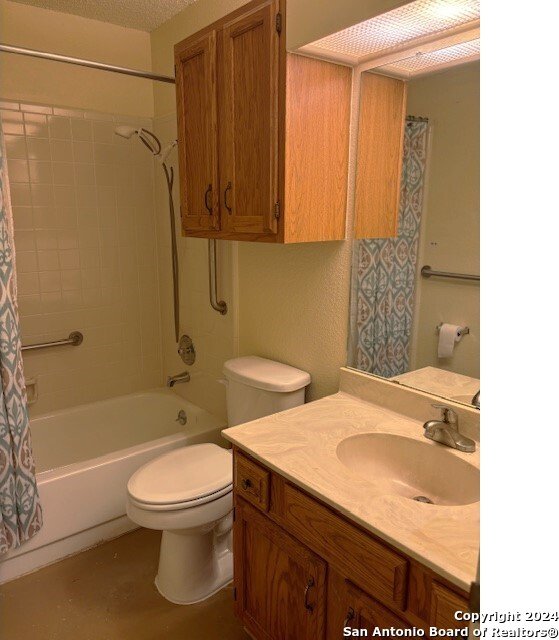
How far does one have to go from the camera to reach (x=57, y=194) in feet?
8.28

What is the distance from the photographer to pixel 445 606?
94 cm

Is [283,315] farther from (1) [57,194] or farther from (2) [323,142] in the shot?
(1) [57,194]

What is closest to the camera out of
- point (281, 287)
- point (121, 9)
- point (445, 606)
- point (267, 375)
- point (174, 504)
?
point (445, 606)

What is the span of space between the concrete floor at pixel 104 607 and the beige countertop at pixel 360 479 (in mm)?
858

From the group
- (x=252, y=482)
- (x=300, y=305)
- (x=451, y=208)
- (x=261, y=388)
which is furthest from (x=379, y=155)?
(x=252, y=482)

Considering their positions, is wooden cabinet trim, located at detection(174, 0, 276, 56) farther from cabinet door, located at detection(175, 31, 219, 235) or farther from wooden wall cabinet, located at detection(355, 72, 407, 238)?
wooden wall cabinet, located at detection(355, 72, 407, 238)

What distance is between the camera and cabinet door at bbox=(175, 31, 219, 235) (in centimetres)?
172

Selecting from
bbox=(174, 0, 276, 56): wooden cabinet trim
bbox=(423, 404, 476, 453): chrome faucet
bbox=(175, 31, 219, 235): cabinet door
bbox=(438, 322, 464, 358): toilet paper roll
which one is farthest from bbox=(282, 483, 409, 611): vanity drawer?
bbox=(174, 0, 276, 56): wooden cabinet trim

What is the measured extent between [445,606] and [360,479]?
1.13 feet

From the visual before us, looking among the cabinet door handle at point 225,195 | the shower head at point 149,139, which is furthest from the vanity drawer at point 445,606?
the shower head at point 149,139

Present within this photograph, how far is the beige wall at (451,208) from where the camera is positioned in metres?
1.34

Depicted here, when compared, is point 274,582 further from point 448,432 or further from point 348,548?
point 448,432
